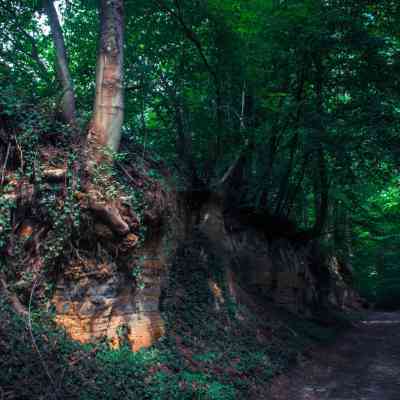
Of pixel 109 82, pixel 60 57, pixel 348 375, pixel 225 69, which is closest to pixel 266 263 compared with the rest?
pixel 348 375

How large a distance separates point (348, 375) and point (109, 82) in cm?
867

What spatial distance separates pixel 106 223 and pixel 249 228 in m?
10.0

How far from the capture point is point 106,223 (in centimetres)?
656

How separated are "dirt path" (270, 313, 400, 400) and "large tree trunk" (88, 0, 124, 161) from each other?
20.0 feet

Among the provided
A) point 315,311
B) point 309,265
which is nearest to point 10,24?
point 315,311

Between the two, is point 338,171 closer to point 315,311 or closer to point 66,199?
point 315,311

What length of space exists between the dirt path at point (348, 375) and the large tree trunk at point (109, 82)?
611 centimetres

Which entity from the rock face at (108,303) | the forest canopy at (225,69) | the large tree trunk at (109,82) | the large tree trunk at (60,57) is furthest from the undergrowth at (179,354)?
the large tree trunk at (60,57)

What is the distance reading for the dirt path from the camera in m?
7.64

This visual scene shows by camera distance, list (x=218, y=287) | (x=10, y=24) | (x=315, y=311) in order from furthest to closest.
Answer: (x=315, y=311), (x=218, y=287), (x=10, y=24)

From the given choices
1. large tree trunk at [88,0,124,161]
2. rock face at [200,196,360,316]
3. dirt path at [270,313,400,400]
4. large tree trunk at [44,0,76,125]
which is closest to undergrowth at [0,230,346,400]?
dirt path at [270,313,400,400]

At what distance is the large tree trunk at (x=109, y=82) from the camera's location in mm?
7363

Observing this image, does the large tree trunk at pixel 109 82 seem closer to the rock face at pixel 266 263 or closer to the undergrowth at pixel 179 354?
the undergrowth at pixel 179 354

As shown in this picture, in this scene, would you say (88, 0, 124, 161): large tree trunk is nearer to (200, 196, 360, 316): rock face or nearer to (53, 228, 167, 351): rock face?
(53, 228, 167, 351): rock face
